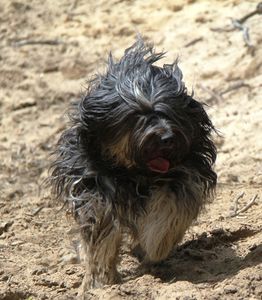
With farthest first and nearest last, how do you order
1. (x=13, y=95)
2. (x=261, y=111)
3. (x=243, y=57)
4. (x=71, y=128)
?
(x=13, y=95)
(x=243, y=57)
(x=261, y=111)
(x=71, y=128)

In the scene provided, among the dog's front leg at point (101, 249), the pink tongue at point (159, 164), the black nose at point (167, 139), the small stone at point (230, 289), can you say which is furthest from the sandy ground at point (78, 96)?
the black nose at point (167, 139)

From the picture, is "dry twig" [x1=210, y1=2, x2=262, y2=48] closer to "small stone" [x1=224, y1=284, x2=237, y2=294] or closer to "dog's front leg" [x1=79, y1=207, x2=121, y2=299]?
"dog's front leg" [x1=79, y1=207, x2=121, y2=299]

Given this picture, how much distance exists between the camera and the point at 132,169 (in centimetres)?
489

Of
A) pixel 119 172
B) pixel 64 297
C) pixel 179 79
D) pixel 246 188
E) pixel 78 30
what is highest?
pixel 179 79

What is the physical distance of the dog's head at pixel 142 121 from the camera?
468 centimetres

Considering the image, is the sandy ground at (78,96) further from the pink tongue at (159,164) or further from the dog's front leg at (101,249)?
the pink tongue at (159,164)

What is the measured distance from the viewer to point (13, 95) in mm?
8805

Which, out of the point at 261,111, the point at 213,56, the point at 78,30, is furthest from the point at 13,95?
the point at 261,111

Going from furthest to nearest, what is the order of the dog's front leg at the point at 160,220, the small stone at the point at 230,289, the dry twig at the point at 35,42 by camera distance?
the dry twig at the point at 35,42, the dog's front leg at the point at 160,220, the small stone at the point at 230,289

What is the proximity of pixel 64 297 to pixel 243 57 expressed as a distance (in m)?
4.02

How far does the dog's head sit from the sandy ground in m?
0.65

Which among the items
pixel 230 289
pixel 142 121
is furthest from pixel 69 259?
pixel 230 289

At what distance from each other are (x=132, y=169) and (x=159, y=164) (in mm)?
203

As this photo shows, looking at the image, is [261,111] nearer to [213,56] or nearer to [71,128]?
[213,56]
